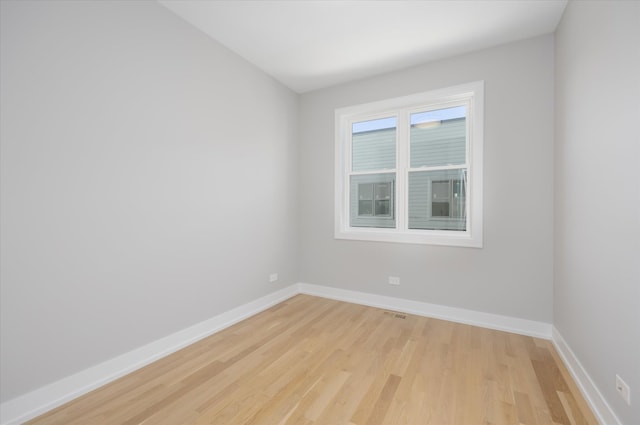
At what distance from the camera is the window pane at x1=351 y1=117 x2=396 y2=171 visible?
11.9 feet

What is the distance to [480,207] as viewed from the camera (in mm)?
2947

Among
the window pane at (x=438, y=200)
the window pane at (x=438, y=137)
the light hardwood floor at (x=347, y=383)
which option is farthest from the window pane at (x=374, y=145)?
the light hardwood floor at (x=347, y=383)

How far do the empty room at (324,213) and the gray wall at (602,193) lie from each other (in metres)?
0.02

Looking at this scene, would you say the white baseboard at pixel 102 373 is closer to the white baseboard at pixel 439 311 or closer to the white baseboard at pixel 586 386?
the white baseboard at pixel 439 311

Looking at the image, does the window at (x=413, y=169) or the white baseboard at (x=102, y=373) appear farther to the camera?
the window at (x=413, y=169)

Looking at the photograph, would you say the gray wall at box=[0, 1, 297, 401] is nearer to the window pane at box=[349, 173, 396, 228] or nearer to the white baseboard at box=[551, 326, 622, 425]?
the window pane at box=[349, 173, 396, 228]

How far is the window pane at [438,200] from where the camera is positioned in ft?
10.5

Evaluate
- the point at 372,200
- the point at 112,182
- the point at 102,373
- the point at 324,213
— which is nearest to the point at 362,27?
the point at 372,200

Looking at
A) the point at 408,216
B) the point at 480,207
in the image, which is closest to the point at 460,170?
the point at 480,207

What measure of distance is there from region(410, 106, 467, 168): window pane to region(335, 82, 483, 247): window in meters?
0.01

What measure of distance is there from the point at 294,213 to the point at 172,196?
1921 millimetres

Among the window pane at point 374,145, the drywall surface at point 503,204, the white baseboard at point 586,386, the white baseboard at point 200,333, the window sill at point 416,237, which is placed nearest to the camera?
the white baseboard at point 586,386

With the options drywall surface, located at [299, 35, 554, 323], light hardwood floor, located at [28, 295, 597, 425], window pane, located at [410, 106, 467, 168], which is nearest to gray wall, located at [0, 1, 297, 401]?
light hardwood floor, located at [28, 295, 597, 425]

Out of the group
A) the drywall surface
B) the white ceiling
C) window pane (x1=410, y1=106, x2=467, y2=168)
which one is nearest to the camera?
the white ceiling
